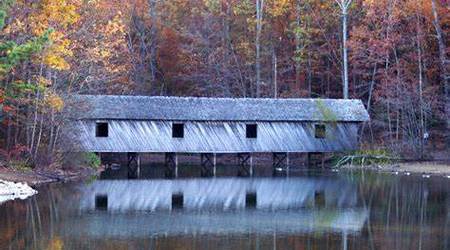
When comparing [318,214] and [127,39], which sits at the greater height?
[127,39]

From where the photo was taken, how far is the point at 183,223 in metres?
19.3

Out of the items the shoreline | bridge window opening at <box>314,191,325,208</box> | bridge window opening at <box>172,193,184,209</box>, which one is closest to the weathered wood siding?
the shoreline

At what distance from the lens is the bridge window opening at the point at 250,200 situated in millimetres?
23844

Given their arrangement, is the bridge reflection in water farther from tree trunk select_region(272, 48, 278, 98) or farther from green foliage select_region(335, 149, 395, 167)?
tree trunk select_region(272, 48, 278, 98)

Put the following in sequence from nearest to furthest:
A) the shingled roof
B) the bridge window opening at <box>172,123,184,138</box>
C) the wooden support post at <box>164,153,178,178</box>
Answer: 1. the wooden support post at <box>164,153,178,178</box>
2. the shingled roof
3. the bridge window opening at <box>172,123,184,138</box>

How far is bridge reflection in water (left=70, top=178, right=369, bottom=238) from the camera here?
61.0ft

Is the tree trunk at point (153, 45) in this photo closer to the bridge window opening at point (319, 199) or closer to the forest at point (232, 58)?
the forest at point (232, 58)

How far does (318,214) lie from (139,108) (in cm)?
2113

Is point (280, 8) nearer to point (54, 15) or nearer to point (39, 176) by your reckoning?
point (54, 15)

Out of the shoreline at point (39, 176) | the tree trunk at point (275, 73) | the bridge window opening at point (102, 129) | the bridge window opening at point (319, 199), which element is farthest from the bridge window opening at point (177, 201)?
the tree trunk at point (275, 73)

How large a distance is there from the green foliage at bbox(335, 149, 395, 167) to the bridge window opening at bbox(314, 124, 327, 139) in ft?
7.25

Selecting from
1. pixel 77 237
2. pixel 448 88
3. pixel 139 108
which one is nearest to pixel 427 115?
pixel 448 88

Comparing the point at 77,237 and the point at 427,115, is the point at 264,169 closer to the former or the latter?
the point at 427,115

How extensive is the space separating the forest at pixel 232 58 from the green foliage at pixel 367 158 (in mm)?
900
